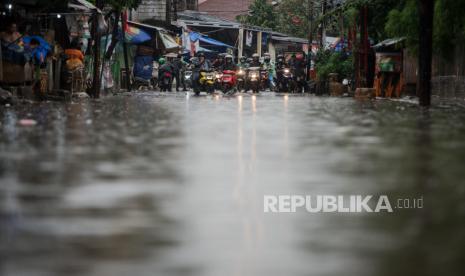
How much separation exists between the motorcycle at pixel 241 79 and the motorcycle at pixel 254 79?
12.4 inches

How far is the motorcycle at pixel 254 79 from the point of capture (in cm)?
4525

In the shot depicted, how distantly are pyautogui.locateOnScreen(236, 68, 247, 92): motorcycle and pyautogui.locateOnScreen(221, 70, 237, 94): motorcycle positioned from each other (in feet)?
8.28

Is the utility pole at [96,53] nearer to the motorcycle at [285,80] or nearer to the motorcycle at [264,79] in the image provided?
the motorcycle at [285,80]

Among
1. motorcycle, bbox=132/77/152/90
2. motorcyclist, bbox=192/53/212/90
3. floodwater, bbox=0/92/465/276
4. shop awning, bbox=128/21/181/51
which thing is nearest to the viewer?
floodwater, bbox=0/92/465/276

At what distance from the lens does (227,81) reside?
42812 mm

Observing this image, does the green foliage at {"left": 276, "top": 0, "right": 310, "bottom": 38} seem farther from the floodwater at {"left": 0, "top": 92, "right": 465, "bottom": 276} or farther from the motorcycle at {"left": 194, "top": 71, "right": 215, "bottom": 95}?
the floodwater at {"left": 0, "top": 92, "right": 465, "bottom": 276}

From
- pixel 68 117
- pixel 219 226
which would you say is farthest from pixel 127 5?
pixel 219 226

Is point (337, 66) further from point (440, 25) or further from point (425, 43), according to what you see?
point (425, 43)

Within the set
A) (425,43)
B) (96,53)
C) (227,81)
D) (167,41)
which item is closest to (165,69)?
(167,41)

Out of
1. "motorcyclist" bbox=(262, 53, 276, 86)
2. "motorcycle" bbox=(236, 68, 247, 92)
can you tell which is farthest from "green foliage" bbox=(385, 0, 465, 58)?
"motorcyclist" bbox=(262, 53, 276, 86)

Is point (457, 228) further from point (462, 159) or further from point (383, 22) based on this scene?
point (383, 22)

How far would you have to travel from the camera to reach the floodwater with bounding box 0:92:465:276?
14.9 feet

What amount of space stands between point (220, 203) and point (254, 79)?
39.0m

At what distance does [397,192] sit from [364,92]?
28.3 metres
